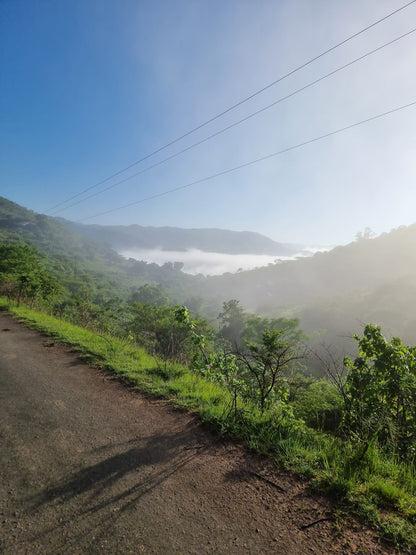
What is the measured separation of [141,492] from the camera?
7.84 ft

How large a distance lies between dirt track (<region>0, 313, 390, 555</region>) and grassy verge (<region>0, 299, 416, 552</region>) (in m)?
0.20

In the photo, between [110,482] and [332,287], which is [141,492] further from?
[332,287]

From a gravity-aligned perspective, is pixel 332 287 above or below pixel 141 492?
above

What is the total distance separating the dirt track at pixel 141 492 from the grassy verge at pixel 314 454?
7.8 inches

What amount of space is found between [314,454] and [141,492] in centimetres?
199

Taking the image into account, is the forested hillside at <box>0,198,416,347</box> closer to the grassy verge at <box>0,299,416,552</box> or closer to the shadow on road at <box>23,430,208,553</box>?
the grassy verge at <box>0,299,416,552</box>

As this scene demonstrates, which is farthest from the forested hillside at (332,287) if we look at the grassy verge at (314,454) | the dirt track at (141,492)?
the dirt track at (141,492)

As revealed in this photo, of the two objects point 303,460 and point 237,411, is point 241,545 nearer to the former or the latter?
point 303,460

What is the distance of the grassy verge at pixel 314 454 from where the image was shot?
88.9 inches

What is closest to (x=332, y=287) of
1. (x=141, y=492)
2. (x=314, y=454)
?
(x=314, y=454)

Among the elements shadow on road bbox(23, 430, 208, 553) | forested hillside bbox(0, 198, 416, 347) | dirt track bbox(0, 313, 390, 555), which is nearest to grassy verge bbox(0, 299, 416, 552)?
dirt track bbox(0, 313, 390, 555)

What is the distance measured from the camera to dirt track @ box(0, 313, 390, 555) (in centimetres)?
197

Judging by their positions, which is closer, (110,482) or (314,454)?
(110,482)

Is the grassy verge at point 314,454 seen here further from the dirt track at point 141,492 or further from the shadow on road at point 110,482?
the shadow on road at point 110,482
